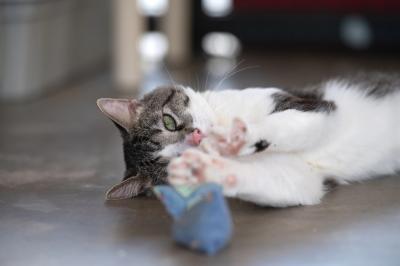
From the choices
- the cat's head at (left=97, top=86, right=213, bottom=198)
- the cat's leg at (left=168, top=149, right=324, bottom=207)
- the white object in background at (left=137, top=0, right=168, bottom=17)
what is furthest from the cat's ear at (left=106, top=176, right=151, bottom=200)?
the white object in background at (left=137, top=0, right=168, bottom=17)

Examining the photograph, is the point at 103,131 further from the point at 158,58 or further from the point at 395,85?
the point at 158,58

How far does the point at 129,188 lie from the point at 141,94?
2.25 metres

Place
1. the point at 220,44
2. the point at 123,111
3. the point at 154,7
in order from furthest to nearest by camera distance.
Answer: the point at 154,7 → the point at 220,44 → the point at 123,111

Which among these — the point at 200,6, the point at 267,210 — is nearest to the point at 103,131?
the point at 267,210

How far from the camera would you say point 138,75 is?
4.66 metres

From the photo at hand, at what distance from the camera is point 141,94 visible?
4285 mm

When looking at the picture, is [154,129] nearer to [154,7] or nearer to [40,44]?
[40,44]

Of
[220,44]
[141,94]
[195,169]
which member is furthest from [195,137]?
[220,44]

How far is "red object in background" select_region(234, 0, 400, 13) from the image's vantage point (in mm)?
5793

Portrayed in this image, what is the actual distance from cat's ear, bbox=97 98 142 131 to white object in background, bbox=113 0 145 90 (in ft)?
7.81

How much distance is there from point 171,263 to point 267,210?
1.55 ft

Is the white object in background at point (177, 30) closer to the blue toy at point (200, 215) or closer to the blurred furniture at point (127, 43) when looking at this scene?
the blurred furniture at point (127, 43)

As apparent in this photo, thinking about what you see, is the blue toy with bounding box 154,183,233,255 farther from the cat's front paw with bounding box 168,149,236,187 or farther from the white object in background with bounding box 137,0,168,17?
the white object in background with bounding box 137,0,168,17

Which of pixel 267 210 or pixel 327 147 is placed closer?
pixel 267 210
